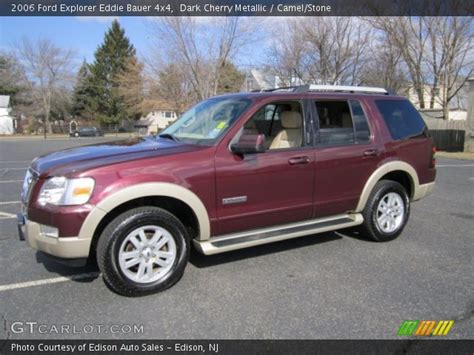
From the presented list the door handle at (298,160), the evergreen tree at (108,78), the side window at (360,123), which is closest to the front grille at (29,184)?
the door handle at (298,160)

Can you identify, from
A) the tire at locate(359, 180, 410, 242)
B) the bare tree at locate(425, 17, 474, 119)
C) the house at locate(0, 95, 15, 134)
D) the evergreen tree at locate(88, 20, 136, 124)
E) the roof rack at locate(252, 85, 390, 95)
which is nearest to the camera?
the roof rack at locate(252, 85, 390, 95)

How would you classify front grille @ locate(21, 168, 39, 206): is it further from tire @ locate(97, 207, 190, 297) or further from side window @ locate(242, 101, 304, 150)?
side window @ locate(242, 101, 304, 150)

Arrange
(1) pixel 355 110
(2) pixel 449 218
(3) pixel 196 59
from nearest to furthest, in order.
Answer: (1) pixel 355 110 < (2) pixel 449 218 < (3) pixel 196 59

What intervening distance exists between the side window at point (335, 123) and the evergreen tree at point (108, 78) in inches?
2279

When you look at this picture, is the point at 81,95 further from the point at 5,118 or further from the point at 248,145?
the point at 248,145

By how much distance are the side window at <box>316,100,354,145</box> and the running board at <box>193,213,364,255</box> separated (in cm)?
94

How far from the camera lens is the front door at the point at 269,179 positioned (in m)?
3.96

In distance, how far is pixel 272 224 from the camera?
4320 mm

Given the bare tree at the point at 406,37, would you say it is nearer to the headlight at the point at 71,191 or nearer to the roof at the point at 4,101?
the headlight at the point at 71,191

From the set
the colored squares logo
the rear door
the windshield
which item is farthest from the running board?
the colored squares logo

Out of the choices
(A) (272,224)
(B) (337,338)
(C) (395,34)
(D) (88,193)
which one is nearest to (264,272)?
(A) (272,224)
